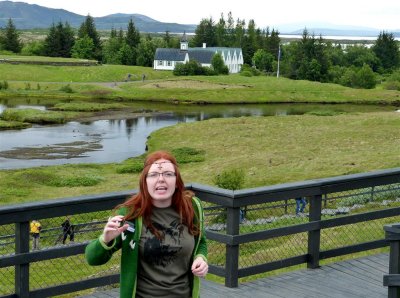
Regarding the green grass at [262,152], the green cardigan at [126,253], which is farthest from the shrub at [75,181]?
the green cardigan at [126,253]

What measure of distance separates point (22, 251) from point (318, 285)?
4.04 metres

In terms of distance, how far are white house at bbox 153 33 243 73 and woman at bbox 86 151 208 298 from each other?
128 m

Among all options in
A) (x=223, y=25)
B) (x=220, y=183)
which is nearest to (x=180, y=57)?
(x=223, y=25)

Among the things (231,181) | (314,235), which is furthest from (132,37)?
(314,235)

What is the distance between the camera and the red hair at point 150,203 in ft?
17.4

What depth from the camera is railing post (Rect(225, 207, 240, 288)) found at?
9.05m

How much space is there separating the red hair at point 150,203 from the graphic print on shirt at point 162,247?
1.9 inches

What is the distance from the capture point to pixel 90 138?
2180 inches

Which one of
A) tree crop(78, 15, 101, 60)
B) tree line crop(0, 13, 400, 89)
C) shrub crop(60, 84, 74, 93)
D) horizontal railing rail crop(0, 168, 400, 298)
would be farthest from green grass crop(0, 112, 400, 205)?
tree crop(78, 15, 101, 60)

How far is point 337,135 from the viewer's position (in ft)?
159

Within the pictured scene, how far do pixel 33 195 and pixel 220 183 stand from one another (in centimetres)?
953

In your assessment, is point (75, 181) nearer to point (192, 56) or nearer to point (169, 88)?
point (169, 88)

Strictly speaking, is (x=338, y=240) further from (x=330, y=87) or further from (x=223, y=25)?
(x=223, y=25)

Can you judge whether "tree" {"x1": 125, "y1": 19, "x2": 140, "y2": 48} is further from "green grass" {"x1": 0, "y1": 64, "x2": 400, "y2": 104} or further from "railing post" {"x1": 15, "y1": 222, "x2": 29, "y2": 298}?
"railing post" {"x1": 15, "y1": 222, "x2": 29, "y2": 298}
